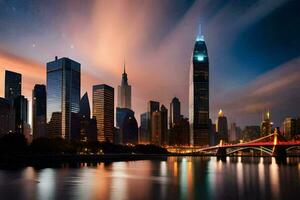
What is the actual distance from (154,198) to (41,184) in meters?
18.6

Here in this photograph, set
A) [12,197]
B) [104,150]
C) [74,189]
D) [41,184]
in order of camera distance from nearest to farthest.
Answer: [12,197], [74,189], [41,184], [104,150]

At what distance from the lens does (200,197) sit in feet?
137

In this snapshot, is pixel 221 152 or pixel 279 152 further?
pixel 221 152

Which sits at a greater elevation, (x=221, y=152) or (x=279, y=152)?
(x=279, y=152)

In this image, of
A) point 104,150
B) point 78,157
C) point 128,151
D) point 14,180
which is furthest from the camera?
point 128,151

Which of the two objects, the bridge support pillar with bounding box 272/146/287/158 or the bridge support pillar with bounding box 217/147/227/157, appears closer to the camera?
the bridge support pillar with bounding box 272/146/287/158

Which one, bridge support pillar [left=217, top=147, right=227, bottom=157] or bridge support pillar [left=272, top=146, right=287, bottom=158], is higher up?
bridge support pillar [left=272, top=146, right=287, bottom=158]

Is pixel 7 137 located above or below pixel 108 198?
above

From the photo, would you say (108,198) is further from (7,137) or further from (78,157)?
(78,157)

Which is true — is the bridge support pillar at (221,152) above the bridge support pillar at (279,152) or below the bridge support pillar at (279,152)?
below

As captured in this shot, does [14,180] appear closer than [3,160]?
Yes

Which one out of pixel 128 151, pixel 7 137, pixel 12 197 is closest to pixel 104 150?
pixel 128 151

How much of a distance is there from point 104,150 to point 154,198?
5344 inches

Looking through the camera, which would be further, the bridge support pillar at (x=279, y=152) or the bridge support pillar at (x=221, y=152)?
the bridge support pillar at (x=221, y=152)
